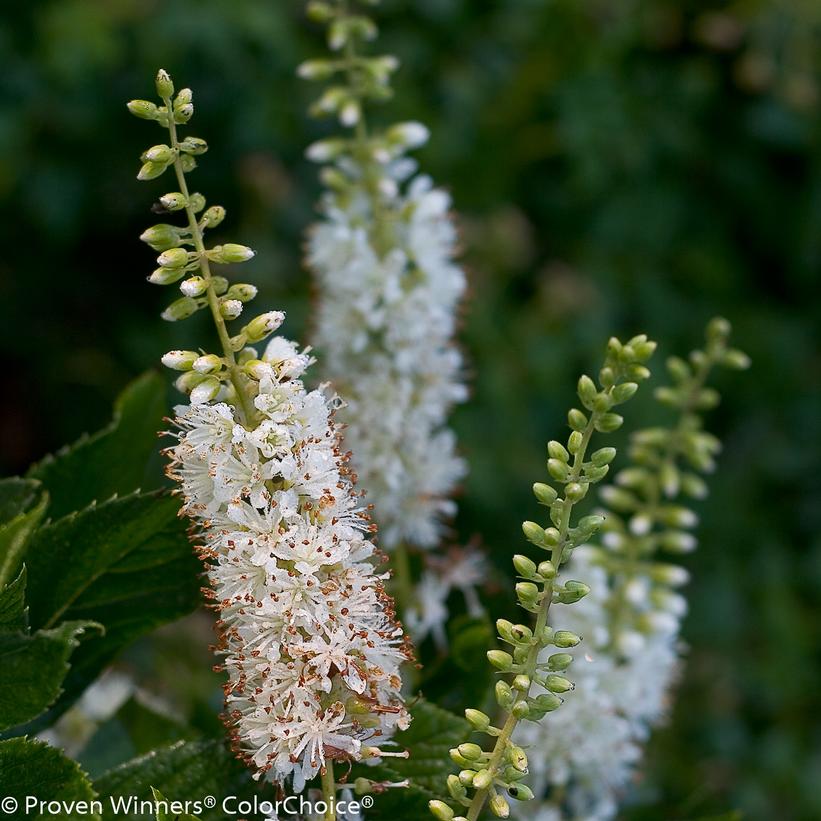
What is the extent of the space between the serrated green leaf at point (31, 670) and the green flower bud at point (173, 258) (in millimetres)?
302

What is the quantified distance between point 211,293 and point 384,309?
495 millimetres

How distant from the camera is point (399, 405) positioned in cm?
140

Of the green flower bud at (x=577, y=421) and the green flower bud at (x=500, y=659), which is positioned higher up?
the green flower bud at (x=577, y=421)

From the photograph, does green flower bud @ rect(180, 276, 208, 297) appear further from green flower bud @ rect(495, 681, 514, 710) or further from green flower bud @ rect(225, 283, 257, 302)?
green flower bud @ rect(495, 681, 514, 710)

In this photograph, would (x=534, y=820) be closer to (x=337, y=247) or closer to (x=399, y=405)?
(x=399, y=405)

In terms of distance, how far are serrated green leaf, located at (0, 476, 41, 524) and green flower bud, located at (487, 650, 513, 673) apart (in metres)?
0.45

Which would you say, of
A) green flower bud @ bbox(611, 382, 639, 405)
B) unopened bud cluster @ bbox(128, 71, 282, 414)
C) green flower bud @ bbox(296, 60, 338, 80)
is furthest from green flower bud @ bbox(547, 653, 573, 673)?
green flower bud @ bbox(296, 60, 338, 80)

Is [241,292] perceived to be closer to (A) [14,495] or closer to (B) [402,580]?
(A) [14,495]

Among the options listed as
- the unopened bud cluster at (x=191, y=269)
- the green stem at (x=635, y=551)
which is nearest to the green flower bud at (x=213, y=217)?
the unopened bud cluster at (x=191, y=269)

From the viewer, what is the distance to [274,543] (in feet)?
3.01

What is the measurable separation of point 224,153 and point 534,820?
9.06ft

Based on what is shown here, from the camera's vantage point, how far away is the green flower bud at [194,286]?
3.00 ft

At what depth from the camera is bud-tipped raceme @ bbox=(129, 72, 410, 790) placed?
0.92 metres

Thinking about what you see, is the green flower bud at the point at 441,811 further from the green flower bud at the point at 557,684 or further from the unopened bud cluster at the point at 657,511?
the unopened bud cluster at the point at 657,511
